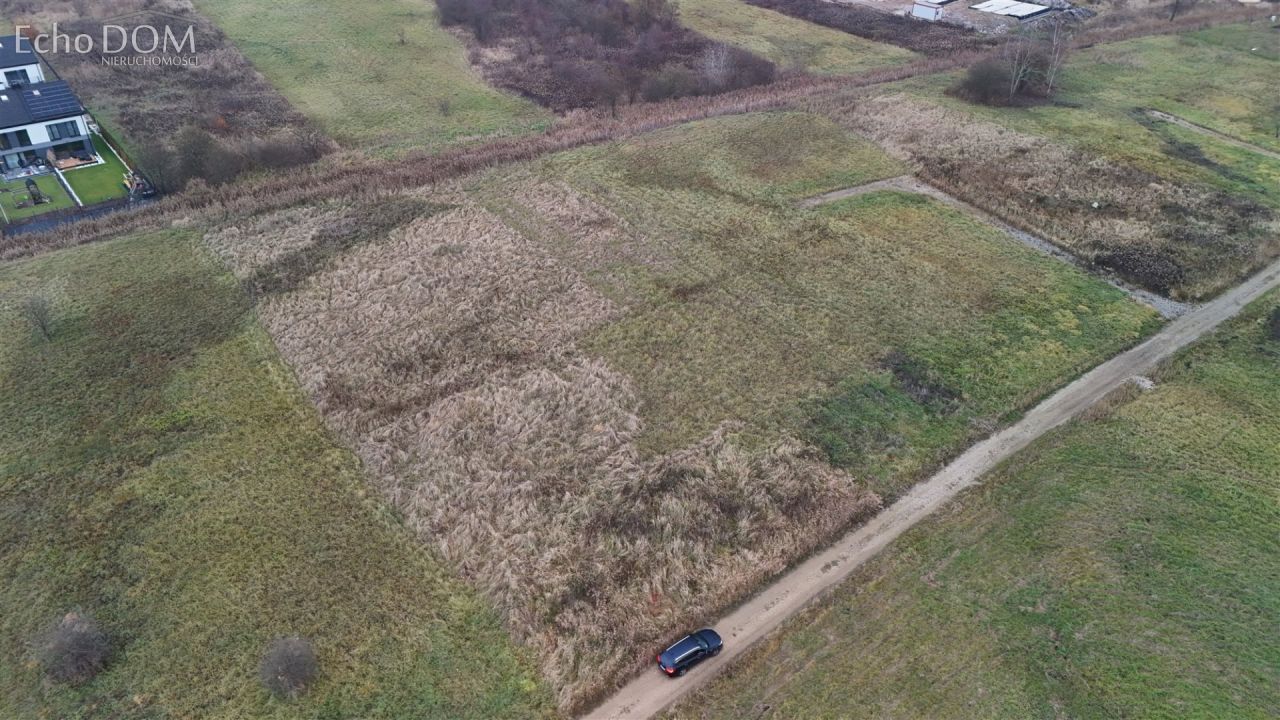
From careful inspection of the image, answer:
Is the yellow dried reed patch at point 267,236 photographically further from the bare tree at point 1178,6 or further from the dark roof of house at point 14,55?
the bare tree at point 1178,6

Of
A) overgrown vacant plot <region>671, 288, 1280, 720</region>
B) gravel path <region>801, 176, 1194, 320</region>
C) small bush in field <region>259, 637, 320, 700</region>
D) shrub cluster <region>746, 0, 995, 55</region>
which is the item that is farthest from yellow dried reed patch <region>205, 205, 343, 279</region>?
shrub cluster <region>746, 0, 995, 55</region>

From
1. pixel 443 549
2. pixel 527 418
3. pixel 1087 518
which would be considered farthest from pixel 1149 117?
pixel 443 549

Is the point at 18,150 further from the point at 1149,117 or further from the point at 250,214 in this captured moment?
the point at 1149,117

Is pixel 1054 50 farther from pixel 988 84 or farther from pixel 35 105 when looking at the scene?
pixel 35 105

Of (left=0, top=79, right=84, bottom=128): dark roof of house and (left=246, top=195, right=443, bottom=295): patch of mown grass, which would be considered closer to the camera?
(left=246, top=195, right=443, bottom=295): patch of mown grass

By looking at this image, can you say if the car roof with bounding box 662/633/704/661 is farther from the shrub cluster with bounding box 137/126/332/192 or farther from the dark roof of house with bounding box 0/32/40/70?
the dark roof of house with bounding box 0/32/40/70

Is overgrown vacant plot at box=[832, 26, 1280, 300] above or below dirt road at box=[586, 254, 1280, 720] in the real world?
above
